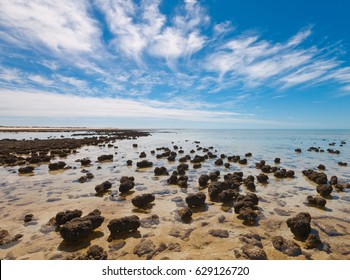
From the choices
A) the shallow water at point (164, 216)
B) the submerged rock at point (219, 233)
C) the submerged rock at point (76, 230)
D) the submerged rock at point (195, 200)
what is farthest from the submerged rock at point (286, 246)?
the submerged rock at point (76, 230)

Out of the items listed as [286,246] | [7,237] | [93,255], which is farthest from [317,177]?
[7,237]

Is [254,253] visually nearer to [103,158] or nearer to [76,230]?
[76,230]

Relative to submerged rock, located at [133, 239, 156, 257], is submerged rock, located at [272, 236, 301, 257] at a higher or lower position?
higher

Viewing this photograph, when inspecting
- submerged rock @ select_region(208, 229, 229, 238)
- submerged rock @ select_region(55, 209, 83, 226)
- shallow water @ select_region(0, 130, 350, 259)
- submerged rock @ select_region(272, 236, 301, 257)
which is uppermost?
submerged rock @ select_region(55, 209, 83, 226)

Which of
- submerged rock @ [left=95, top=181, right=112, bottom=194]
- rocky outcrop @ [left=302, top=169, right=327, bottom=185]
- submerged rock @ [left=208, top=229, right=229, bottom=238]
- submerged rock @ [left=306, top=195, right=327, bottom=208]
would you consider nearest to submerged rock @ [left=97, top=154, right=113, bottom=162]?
submerged rock @ [left=95, top=181, right=112, bottom=194]

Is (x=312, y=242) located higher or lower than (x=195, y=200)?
lower

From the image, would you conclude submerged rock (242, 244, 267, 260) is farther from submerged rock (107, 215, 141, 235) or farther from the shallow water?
submerged rock (107, 215, 141, 235)

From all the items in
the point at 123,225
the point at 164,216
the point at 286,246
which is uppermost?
the point at 123,225

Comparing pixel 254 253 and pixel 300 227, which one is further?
pixel 300 227

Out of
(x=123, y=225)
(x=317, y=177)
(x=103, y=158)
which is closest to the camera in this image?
(x=123, y=225)

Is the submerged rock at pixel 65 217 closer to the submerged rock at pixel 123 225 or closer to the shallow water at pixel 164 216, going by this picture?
the shallow water at pixel 164 216
